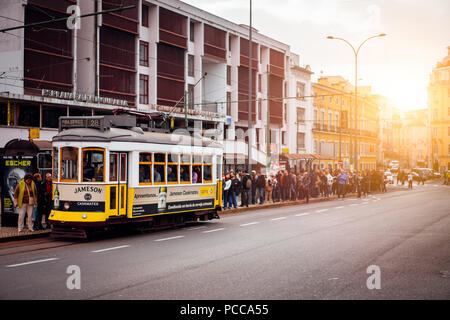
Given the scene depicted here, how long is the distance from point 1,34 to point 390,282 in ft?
90.0

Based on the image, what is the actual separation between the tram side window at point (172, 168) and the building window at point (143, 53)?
76.4 ft

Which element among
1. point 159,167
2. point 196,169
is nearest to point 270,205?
point 196,169

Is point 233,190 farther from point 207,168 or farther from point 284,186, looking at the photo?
point 284,186

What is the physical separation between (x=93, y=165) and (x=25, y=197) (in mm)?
2487

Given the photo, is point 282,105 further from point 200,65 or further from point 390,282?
point 390,282

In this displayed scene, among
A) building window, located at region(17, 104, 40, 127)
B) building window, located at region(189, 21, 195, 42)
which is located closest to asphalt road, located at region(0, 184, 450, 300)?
building window, located at region(17, 104, 40, 127)

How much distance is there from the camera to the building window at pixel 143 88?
1517 inches

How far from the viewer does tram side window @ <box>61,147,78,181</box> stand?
14.1 metres

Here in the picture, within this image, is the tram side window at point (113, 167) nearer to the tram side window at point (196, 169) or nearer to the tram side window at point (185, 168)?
the tram side window at point (185, 168)

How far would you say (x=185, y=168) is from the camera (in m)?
17.3

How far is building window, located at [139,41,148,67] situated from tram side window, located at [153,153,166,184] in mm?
23758

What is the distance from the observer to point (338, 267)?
995cm

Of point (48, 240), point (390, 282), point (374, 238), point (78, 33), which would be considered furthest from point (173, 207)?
point (78, 33)

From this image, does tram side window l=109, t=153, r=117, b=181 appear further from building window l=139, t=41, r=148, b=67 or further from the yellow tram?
building window l=139, t=41, r=148, b=67
